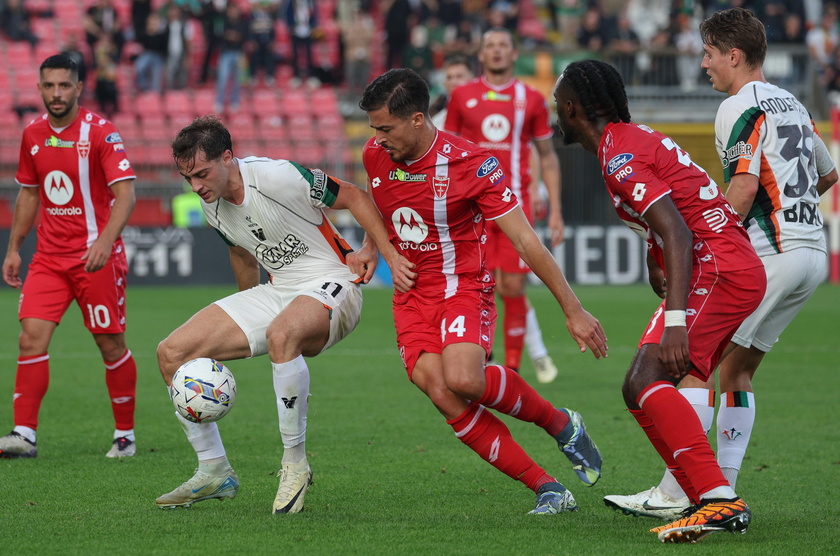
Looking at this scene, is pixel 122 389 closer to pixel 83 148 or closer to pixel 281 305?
pixel 83 148

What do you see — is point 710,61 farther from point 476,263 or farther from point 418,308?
point 418,308

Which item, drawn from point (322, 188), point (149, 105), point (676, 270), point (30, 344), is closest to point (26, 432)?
point (30, 344)

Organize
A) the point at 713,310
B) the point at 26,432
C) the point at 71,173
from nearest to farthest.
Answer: the point at 713,310
the point at 26,432
the point at 71,173

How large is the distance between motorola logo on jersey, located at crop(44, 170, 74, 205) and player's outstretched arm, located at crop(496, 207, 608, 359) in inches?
116

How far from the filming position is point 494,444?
4973 mm

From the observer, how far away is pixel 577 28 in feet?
82.0

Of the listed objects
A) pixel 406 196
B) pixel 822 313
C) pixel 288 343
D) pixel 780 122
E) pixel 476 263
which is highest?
pixel 780 122

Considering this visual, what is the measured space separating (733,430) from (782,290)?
27.2 inches

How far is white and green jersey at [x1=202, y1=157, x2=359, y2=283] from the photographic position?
5461mm

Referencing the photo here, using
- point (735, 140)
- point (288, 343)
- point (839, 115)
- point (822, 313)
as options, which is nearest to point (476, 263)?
point (288, 343)

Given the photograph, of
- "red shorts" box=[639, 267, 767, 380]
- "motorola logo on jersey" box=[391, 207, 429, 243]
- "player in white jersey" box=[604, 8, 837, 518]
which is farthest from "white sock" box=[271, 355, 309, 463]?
"red shorts" box=[639, 267, 767, 380]

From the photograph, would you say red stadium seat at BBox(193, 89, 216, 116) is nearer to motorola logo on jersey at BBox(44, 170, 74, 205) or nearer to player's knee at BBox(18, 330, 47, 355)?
motorola logo on jersey at BBox(44, 170, 74, 205)

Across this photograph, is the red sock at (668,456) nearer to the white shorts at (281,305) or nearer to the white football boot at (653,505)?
the white football boot at (653,505)

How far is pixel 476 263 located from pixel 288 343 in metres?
0.95
